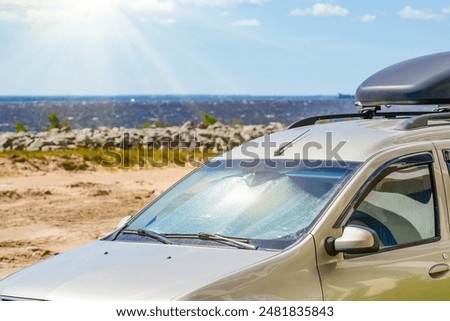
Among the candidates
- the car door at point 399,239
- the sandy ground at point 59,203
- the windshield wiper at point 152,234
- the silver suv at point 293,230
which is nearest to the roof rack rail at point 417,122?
the silver suv at point 293,230

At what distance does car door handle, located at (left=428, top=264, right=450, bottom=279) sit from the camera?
5.95 meters

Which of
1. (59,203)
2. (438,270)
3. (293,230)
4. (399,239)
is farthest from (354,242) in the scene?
(59,203)

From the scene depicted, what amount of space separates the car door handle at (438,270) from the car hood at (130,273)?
1156mm

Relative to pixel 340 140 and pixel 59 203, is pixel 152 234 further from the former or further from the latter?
pixel 59 203

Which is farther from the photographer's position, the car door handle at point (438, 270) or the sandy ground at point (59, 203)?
the sandy ground at point (59, 203)

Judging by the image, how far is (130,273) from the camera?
17.4 ft

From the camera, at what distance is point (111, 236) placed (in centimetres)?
631

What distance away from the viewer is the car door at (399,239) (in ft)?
18.1

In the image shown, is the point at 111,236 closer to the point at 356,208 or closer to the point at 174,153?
the point at 356,208

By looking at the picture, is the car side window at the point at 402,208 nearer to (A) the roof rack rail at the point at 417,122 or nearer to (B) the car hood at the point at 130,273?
(A) the roof rack rail at the point at 417,122

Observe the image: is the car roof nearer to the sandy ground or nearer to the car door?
the car door

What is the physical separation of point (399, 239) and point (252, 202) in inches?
36.9

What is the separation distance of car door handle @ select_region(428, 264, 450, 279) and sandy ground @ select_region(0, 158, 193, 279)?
21.0 feet

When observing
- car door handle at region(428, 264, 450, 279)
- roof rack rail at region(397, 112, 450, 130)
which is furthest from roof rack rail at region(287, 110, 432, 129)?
car door handle at region(428, 264, 450, 279)
